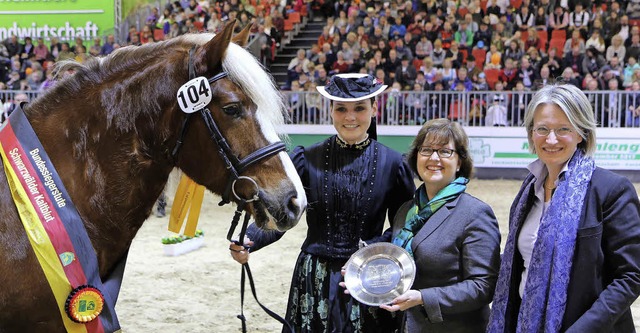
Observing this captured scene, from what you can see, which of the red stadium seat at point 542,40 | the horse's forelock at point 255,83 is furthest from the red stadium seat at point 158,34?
the horse's forelock at point 255,83

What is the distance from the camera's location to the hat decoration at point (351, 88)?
8.20 ft

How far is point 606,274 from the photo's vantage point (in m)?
1.90

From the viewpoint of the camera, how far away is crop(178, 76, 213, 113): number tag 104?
193cm

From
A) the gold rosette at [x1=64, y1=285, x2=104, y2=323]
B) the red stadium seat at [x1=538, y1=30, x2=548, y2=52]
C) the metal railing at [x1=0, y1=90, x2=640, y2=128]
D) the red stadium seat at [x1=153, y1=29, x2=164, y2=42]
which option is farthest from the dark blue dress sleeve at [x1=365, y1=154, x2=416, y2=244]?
the red stadium seat at [x1=153, y1=29, x2=164, y2=42]

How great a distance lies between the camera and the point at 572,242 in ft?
6.12

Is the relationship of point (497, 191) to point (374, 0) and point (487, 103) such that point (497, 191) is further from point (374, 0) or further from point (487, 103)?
point (374, 0)

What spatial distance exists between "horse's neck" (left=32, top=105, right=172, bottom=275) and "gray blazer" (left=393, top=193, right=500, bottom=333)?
3.43 feet

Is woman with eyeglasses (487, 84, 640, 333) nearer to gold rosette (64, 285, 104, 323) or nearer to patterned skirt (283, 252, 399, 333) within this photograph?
patterned skirt (283, 252, 399, 333)

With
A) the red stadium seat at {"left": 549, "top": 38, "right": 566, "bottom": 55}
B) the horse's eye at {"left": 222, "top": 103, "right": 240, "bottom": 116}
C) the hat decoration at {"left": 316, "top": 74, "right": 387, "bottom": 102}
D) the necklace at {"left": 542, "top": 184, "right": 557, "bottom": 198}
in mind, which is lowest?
the necklace at {"left": 542, "top": 184, "right": 557, "bottom": 198}

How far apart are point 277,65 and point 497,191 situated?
816 cm

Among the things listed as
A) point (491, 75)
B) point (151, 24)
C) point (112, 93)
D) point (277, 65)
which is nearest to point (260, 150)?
point (112, 93)

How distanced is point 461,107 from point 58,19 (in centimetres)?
1271

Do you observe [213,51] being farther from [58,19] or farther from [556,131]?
[58,19]

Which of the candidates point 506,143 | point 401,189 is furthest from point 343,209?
point 506,143
